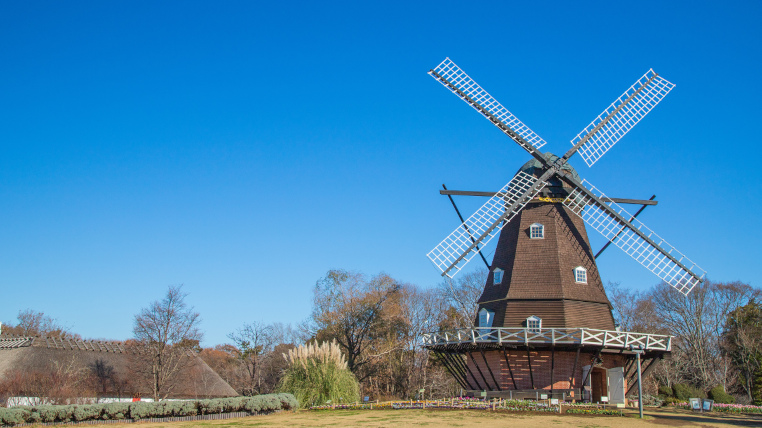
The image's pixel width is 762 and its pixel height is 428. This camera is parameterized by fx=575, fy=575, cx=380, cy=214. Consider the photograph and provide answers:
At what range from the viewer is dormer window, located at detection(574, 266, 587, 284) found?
22.8m

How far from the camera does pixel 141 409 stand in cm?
1917

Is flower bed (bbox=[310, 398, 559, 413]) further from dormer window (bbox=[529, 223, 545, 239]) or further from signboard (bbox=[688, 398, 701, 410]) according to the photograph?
dormer window (bbox=[529, 223, 545, 239])

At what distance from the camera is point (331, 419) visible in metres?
18.3

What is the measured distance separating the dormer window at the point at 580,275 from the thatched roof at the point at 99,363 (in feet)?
71.4

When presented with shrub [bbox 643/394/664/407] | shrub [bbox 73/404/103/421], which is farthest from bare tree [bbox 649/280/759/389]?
shrub [bbox 73/404/103/421]

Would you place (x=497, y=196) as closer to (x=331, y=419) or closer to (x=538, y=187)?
(x=538, y=187)

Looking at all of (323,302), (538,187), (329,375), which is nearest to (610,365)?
(538,187)

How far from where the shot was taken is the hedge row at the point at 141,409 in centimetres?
1747

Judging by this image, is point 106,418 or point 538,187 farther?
point 538,187

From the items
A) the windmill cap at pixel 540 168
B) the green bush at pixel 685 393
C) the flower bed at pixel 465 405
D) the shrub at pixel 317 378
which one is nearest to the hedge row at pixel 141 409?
the shrub at pixel 317 378

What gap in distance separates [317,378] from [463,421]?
751cm

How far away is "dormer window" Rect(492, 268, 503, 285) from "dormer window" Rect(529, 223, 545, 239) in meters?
1.95

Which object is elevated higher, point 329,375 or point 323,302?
point 323,302

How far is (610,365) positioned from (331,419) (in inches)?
453
